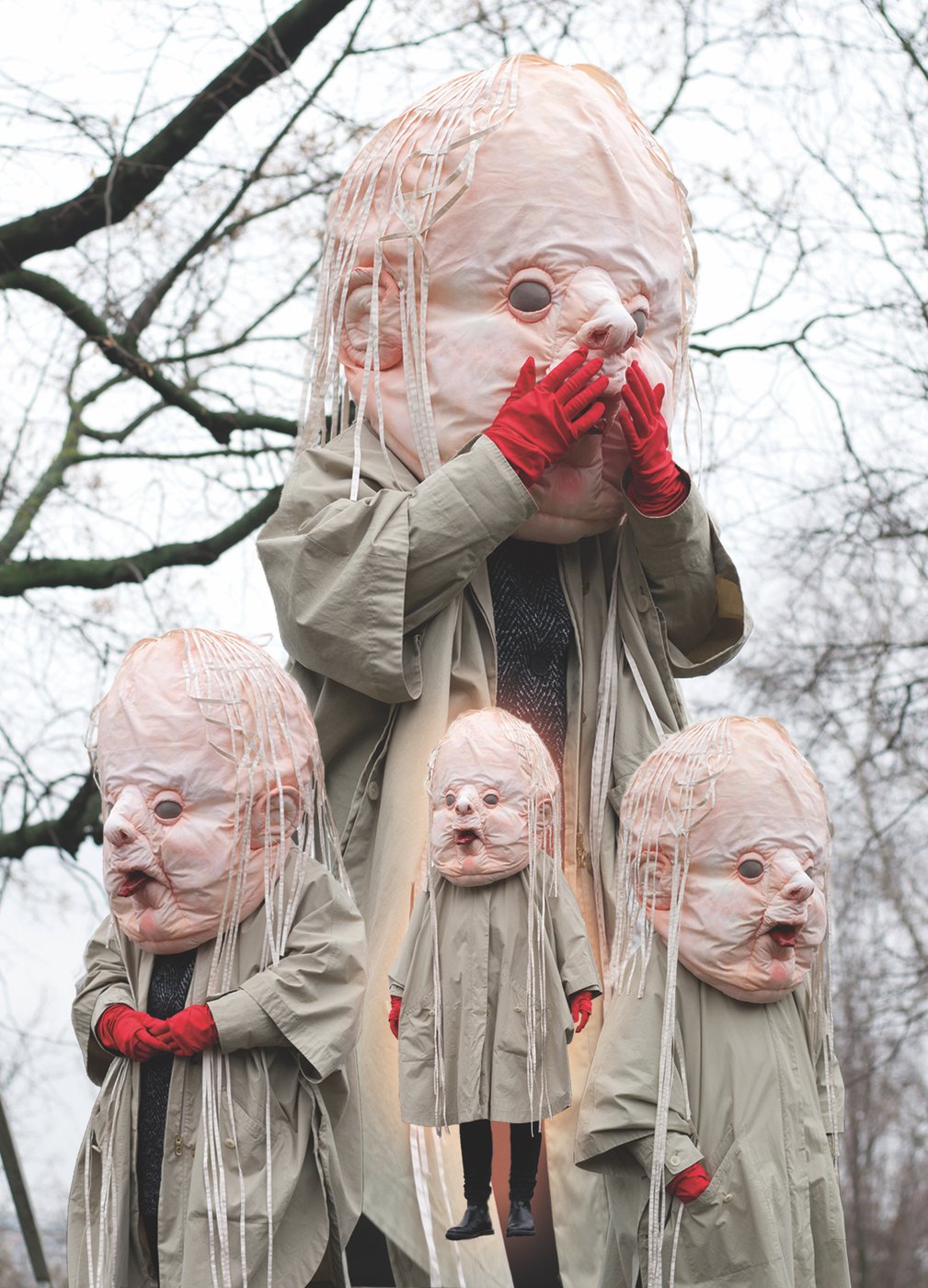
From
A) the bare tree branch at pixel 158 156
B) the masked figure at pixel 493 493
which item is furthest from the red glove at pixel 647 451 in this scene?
the bare tree branch at pixel 158 156

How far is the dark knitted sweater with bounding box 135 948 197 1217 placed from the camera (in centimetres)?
312

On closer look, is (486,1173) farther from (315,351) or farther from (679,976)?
(315,351)

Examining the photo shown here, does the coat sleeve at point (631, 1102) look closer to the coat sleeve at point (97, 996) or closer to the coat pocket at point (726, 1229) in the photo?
the coat pocket at point (726, 1229)

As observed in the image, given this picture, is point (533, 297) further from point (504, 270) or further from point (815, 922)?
point (815, 922)

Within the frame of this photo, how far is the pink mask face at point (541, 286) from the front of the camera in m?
3.61

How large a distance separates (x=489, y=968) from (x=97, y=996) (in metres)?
Result: 0.67

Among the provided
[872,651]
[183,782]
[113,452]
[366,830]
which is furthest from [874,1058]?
[183,782]

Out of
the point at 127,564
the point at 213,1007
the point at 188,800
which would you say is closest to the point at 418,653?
the point at 188,800

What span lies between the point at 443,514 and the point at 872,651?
208 inches

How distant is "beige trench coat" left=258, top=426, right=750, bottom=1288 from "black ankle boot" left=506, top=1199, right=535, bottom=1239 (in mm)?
58

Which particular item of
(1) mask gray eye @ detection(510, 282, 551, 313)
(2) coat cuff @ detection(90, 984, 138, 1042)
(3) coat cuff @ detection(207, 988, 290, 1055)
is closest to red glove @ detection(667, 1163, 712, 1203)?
(3) coat cuff @ detection(207, 988, 290, 1055)

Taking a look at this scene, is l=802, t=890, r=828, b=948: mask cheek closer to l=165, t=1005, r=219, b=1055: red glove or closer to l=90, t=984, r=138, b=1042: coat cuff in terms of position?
l=165, t=1005, r=219, b=1055: red glove

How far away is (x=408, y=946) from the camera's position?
10.9ft

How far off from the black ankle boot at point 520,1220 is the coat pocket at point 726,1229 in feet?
1.02
